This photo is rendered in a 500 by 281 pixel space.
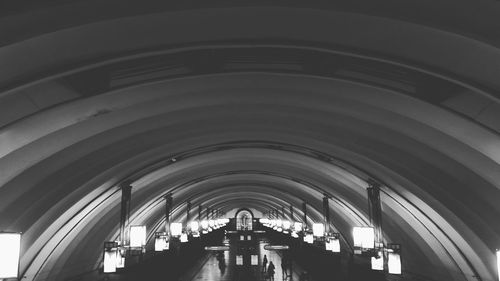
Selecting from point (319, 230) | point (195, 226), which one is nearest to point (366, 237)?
point (319, 230)

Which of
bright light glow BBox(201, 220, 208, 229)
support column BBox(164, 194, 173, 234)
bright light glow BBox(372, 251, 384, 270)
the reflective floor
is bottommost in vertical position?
the reflective floor

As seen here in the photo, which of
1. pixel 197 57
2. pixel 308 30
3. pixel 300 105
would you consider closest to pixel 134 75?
pixel 197 57

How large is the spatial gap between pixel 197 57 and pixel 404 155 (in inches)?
298

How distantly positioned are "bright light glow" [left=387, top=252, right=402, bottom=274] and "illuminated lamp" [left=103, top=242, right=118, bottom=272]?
394 inches

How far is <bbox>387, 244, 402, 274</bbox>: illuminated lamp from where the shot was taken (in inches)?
620

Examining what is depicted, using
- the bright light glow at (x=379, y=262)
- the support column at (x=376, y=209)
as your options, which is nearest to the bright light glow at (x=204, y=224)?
the support column at (x=376, y=209)

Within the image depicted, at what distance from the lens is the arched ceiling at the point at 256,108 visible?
22.0 feet

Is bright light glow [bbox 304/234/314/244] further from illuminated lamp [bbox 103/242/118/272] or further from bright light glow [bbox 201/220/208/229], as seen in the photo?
illuminated lamp [bbox 103/242/118/272]

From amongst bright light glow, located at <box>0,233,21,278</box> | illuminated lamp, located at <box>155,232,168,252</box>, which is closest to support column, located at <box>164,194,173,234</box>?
illuminated lamp, located at <box>155,232,168,252</box>

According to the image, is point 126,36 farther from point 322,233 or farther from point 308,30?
point 322,233

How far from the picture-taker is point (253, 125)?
14.6 metres

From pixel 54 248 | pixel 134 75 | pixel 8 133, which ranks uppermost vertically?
pixel 134 75

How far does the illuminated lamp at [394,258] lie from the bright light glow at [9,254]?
1185 cm

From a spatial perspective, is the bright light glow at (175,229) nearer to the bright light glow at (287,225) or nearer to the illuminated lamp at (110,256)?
the illuminated lamp at (110,256)
